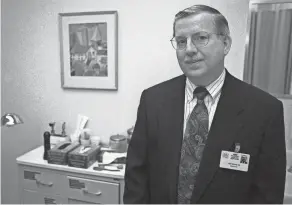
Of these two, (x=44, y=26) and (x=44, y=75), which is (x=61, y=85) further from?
(x=44, y=26)

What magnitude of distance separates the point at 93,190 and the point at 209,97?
112 centimetres

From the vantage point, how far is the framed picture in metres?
1.99

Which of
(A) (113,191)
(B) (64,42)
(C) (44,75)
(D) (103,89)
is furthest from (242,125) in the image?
(C) (44,75)

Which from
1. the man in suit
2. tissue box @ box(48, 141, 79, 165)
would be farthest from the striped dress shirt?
tissue box @ box(48, 141, 79, 165)

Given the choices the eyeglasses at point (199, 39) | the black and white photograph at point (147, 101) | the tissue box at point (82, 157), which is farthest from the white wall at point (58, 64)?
the eyeglasses at point (199, 39)

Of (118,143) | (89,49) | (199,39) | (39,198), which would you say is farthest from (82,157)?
(199,39)

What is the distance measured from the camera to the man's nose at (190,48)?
925mm

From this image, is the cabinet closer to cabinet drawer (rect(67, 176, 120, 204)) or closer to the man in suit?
cabinet drawer (rect(67, 176, 120, 204))

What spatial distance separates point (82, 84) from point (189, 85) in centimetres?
127

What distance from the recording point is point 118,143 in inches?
76.8

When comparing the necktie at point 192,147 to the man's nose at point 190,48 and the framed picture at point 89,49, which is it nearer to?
the man's nose at point 190,48

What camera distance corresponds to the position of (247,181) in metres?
0.99

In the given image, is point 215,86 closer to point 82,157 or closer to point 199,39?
point 199,39

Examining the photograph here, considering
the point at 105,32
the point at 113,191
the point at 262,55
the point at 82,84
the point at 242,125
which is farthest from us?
the point at 82,84
